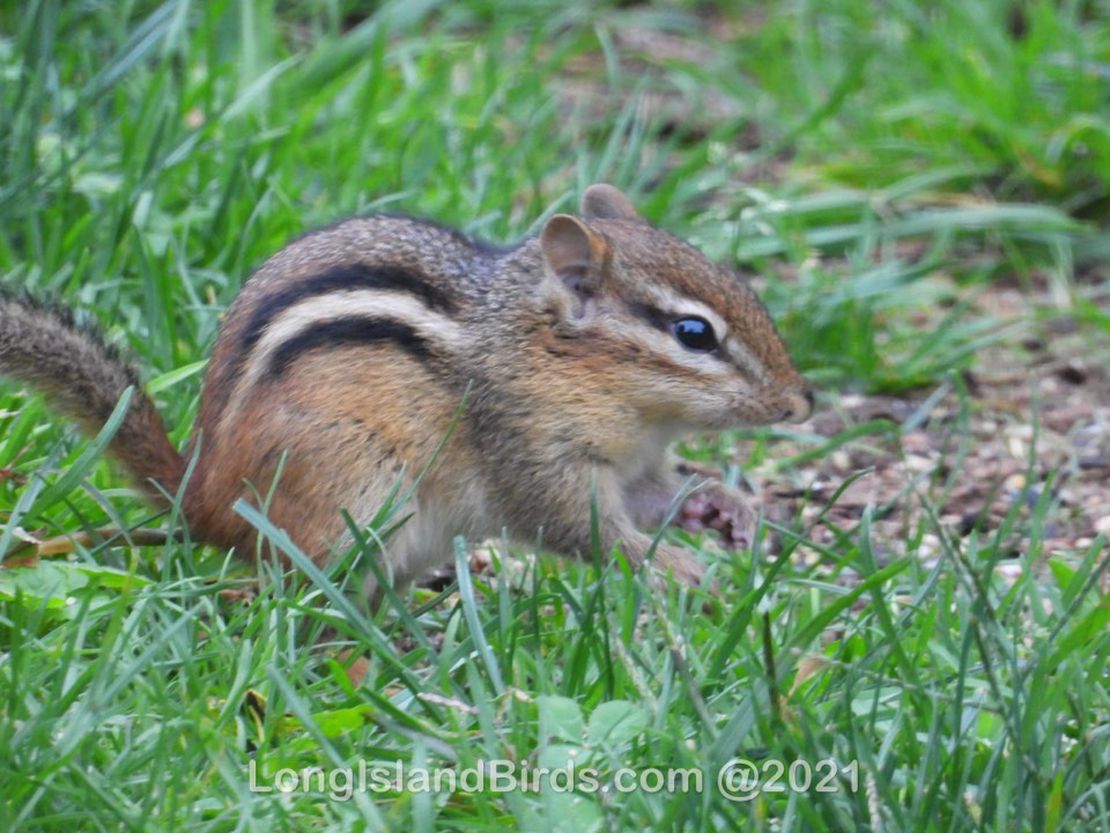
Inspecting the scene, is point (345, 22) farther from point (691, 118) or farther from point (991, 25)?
point (991, 25)

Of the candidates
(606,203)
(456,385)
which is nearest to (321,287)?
(456,385)

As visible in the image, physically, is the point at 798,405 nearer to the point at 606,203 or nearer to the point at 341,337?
the point at 606,203

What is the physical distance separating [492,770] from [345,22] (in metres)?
4.94

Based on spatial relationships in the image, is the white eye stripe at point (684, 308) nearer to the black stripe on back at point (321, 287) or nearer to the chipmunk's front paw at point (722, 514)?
the chipmunk's front paw at point (722, 514)

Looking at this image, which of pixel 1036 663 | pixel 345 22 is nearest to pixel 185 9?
pixel 345 22

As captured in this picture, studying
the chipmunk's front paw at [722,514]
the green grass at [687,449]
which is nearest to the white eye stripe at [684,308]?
the chipmunk's front paw at [722,514]

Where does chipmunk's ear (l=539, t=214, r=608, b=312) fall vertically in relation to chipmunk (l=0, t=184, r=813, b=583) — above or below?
above

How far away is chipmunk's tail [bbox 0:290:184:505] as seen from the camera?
364 cm

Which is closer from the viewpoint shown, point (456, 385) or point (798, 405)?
point (456, 385)

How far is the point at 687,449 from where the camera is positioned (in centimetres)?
489

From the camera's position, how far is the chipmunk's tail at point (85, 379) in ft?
11.9

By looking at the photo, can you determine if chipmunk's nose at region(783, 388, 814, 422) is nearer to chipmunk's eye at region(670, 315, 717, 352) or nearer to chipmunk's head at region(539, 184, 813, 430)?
chipmunk's head at region(539, 184, 813, 430)

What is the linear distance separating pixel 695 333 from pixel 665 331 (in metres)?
0.07

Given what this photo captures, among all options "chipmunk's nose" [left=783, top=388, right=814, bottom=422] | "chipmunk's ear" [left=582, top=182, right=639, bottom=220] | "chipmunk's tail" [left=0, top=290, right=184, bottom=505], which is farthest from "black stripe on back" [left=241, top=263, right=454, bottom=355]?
"chipmunk's nose" [left=783, top=388, right=814, bottom=422]
